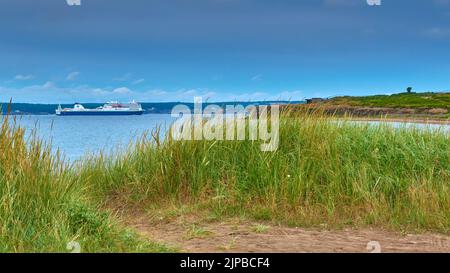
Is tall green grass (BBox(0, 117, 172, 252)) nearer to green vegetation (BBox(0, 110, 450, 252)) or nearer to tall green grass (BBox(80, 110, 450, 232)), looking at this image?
green vegetation (BBox(0, 110, 450, 252))

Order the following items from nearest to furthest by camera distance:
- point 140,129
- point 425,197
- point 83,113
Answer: point 425,197 → point 140,129 → point 83,113

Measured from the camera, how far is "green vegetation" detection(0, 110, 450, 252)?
730cm

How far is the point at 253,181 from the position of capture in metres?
9.95

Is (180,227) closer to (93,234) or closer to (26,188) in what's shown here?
(93,234)

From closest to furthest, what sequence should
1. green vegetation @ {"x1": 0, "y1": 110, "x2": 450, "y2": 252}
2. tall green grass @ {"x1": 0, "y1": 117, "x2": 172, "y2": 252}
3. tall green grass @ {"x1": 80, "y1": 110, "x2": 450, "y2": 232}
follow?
tall green grass @ {"x1": 0, "y1": 117, "x2": 172, "y2": 252}, green vegetation @ {"x1": 0, "y1": 110, "x2": 450, "y2": 252}, tall green grass @ {"x1": 80, "y1": 110, "x2": 450, "y2": 232}

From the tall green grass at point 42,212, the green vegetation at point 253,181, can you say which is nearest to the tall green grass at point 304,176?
the green vegetation at point 253,181

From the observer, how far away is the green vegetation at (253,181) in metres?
7.30

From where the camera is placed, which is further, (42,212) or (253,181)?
(253,181)

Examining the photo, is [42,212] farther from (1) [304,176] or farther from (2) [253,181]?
(1) [304,176]

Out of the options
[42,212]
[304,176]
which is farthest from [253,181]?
[42,212]

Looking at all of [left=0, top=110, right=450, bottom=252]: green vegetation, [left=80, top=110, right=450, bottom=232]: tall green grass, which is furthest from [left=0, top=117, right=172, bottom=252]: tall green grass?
[left=80, top=110, right=450, bottom=232]: tall green grass
